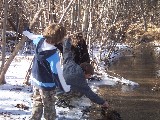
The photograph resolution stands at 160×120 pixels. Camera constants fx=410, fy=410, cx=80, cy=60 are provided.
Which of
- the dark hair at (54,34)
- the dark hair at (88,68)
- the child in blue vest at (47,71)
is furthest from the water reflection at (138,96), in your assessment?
the dark hair at (54,34)

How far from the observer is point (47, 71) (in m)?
5.81

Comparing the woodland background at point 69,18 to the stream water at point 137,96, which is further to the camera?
the woodland background at point 69,18

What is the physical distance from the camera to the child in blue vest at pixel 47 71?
5.58 meters

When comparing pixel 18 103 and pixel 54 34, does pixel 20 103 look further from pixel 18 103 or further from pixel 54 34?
pixel 54 34

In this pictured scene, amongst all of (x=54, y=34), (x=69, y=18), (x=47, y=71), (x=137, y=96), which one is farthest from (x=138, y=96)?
(x=54, y=34)

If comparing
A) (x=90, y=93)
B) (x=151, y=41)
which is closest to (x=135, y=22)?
(x=151, y=41)

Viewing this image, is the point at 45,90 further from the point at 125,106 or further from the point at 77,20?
the point at 77,20

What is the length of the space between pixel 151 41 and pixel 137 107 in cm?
2475

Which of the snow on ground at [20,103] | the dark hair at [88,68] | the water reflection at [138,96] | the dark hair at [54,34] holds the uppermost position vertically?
the dark hair at [54,34]

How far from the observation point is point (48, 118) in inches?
237

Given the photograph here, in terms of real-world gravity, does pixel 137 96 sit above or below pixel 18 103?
below

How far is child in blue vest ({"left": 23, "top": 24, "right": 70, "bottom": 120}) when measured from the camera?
5.58 meters

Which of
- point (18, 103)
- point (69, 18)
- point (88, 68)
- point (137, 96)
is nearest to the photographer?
point (88, 68)

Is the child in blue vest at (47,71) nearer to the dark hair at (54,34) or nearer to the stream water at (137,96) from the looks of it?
the dark hair at (54,34)
